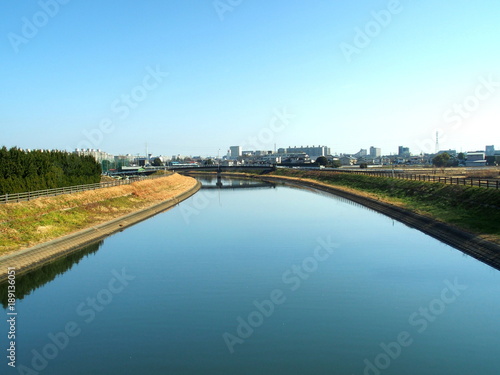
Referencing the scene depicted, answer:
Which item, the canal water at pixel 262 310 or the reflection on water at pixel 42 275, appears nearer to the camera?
the canal water at pixel 262 310

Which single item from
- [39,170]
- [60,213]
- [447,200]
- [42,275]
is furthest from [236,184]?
[42,275]

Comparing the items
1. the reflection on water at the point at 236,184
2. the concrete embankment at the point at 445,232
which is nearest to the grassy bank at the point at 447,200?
the concrete embankment at the point at 445,232

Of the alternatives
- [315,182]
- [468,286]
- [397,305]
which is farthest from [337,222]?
[315,182]

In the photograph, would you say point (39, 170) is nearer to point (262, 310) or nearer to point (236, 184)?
point (262, 310)

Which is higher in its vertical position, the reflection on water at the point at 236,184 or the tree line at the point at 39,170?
the tree line at the point at 39,170

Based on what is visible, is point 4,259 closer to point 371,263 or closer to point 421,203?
point 371,263
